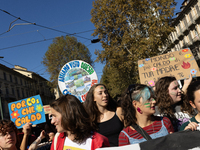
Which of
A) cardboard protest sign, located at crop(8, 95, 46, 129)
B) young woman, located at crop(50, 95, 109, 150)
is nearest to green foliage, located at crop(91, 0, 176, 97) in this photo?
cardboard protest sign, located at crop(8, 95, 46, 129)

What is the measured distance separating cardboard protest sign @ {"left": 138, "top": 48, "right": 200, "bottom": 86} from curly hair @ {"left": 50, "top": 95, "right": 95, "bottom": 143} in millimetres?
4754

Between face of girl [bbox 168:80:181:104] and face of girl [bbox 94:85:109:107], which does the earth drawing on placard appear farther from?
face of girl [bbox 168:80:181:104]

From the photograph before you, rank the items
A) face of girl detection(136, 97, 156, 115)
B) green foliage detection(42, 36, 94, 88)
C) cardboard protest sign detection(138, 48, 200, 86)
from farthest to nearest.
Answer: green foliage detection(42, 36, 94, 88) → cardboard protest sign detection(138, 48, 200, 86) → face of girl detection(136, 97, 156, 115)

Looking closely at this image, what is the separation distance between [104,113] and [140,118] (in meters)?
1.06

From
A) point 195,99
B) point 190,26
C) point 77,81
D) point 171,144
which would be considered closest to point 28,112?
point 77,81

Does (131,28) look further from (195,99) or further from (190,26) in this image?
(190,26)

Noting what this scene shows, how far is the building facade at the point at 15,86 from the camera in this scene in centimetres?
3506

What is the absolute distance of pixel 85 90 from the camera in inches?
194

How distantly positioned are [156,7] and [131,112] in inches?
578

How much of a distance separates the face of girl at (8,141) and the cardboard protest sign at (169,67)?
15.2 ft

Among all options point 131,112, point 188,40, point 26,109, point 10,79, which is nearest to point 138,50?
point 26,109

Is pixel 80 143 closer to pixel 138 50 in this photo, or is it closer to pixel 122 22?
pixel 138 50

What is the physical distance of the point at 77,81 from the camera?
496cm

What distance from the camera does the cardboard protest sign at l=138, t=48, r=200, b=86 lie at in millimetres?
6156
